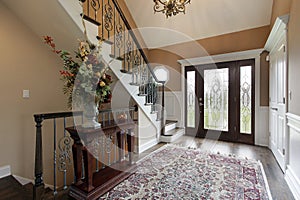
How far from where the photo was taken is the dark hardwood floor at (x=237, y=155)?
6.44 feet

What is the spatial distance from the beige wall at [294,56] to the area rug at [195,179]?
1096 mm

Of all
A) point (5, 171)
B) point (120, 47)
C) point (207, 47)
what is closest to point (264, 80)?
point (207, 47)

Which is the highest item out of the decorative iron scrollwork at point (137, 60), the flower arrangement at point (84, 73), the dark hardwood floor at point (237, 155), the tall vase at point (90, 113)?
the decorative iron scrollwork at point (137, 60)

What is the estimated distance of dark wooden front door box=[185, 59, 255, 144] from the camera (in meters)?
4.03

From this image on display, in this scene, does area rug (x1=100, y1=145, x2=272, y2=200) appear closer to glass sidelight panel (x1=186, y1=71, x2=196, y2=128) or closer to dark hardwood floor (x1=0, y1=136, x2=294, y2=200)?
dark hardwood floor (x1=0, y1=136, x2=294, y2=200)

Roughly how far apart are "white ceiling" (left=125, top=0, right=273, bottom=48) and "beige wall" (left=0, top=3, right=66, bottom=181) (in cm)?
299

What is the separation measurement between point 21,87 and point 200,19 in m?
4.27

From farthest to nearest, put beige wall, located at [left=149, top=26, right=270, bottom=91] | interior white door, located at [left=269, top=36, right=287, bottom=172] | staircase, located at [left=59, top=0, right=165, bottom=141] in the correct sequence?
beige wall, located at [left=149, top=26, right=270, bottom=91], interior white door, located at [left=269, top=36, right=287, bottom=172], staircase, located at [left=59, top=0, right=165, bottom=141]

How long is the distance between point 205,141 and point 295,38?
9.35ft

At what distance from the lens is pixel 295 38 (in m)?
2.08

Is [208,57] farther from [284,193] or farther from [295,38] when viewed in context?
[284,193]

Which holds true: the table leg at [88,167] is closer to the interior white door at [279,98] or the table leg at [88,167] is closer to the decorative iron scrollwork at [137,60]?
the decorative iron scrollwork at [137,60]

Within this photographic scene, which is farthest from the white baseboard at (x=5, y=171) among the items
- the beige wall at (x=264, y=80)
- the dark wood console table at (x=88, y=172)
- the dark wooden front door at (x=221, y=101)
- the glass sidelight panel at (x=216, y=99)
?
the beige wall at (x=264, y=80)

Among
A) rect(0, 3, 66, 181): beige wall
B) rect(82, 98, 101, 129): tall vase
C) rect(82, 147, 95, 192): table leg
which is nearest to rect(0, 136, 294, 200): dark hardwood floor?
rect(82, 147, 95, 192): table leg
